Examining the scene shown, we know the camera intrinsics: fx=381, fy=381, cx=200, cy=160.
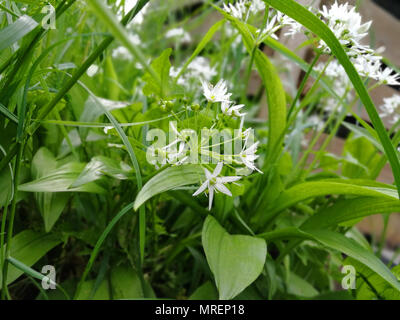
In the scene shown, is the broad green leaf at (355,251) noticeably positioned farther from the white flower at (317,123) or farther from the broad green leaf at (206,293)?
the white flower at (317,123)

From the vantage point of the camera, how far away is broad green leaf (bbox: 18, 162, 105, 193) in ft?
1.73

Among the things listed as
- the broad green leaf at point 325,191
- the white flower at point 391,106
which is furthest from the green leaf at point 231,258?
the white flower at point 391,106

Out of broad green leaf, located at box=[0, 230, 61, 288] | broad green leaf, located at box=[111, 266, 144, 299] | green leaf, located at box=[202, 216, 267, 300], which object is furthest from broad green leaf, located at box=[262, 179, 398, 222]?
broad green leaf, located at box=[0, 230, 61, 288]

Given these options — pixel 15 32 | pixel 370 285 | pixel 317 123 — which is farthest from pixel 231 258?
pixel 317 123

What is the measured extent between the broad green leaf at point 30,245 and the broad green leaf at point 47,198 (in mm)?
56

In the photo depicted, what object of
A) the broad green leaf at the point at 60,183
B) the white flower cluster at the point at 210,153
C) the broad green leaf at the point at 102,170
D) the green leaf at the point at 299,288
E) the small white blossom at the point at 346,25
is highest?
the small white blossom at the point at 346,25

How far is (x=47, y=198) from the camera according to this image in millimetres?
591

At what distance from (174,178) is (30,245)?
283mm

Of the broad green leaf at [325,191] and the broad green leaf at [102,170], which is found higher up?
the broad green leaf at [102,170]

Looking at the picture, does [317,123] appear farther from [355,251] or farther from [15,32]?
[15,32]

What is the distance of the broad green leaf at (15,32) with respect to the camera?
38 centimetres

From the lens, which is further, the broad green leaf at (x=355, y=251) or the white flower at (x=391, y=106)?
the white flower at (x=391, y=106)

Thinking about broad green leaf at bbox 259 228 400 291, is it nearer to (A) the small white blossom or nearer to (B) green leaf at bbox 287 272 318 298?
(B) green leaf at bbox 287 272 318 298
